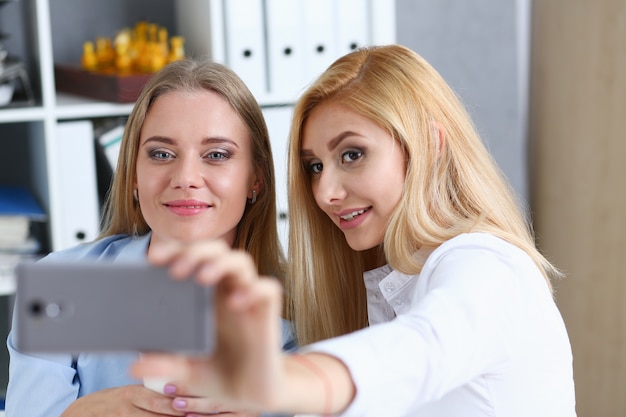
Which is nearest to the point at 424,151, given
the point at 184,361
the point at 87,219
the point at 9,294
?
the point at 184,361

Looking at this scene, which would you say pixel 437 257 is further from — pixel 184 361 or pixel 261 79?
pixel 261 79

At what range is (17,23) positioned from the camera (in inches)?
96.3

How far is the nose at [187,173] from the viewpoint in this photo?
148 centimetres

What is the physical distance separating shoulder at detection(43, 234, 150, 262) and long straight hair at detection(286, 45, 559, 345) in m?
0.30

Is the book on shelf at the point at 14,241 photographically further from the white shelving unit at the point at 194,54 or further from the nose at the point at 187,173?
the nose at the point at 187,173

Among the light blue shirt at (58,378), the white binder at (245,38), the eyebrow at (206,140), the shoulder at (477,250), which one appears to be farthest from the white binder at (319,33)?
the shoulder at (477,250)

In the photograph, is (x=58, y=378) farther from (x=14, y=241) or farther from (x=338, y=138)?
(x=14, y=241)

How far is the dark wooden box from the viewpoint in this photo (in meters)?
2.12

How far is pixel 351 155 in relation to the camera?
134 cm

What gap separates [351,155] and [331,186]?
0.18ft

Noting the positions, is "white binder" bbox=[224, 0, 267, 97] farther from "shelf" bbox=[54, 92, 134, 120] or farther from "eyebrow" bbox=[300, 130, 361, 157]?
"eyebrow" bbox=[300, 130, 361, 157]

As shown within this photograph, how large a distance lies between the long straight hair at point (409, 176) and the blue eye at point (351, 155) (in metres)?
0.06

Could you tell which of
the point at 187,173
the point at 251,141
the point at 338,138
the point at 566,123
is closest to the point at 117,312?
the point at 338,138

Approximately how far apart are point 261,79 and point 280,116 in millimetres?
100
